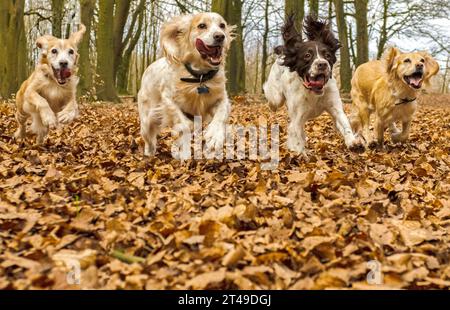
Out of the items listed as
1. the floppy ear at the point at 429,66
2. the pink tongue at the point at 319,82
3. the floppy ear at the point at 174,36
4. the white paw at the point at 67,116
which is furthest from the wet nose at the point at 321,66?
A: the white paw at the point at 67,116

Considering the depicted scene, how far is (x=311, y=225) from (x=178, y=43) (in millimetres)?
3360

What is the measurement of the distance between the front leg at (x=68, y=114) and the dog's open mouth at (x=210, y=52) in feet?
8.42

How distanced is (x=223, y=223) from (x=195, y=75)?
291cm

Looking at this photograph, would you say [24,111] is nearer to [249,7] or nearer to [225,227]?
[225,227]

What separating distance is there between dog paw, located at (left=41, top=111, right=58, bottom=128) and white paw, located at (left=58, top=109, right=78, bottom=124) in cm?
11

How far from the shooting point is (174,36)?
611 centimetres

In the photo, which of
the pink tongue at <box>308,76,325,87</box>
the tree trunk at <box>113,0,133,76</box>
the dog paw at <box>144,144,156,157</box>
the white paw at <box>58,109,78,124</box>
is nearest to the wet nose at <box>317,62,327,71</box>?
the pink tongue at <box>308,76,325,87</box>

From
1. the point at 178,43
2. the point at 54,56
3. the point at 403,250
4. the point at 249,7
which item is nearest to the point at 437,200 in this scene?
the point at 403,250

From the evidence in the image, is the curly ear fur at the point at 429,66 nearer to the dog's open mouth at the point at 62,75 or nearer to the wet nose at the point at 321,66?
the wet nose at the point at 321,66

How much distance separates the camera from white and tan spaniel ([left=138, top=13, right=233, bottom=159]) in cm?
570

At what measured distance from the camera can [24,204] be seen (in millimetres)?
4020

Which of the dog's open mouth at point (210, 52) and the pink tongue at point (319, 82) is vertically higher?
the dog's open mouth at point (210, 52)

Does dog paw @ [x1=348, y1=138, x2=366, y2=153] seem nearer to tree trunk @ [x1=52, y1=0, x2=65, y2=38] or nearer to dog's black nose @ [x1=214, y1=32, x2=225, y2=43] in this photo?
dog's black nose @ [x1=214, y1=32, x2=225, y2=43]

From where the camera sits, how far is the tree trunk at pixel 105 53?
1622 centimetres
